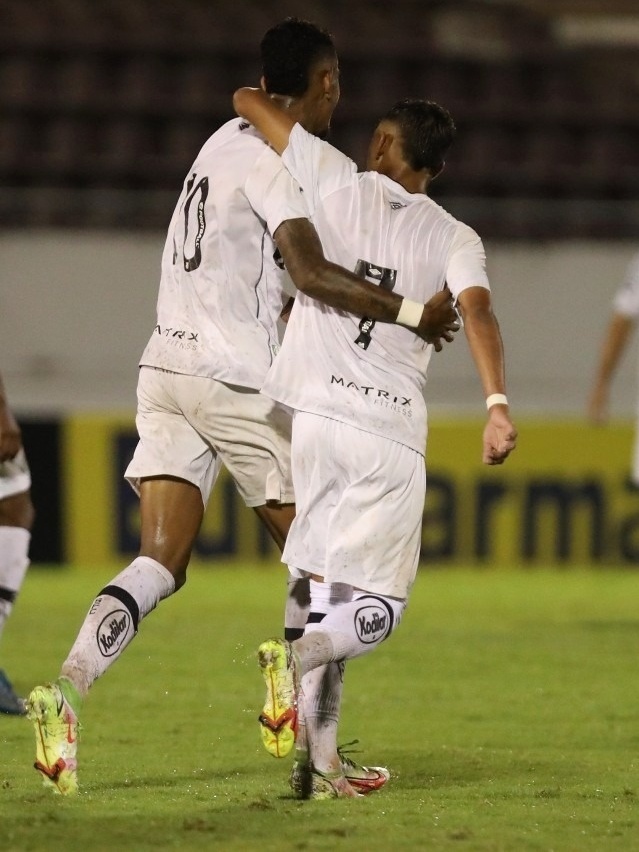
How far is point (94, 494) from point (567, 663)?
5033mm

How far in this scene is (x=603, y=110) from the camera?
1405cm

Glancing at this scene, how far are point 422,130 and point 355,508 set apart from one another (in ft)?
3.24

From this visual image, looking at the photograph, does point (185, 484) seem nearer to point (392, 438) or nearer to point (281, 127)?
point (392, 438)

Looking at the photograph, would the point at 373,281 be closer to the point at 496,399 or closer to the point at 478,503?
the point at 496,399

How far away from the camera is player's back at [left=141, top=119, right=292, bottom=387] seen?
4.40 metres

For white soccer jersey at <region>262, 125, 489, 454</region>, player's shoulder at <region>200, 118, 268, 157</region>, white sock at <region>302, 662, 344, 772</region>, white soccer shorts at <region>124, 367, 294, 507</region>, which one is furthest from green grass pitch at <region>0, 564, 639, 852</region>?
player's shoulder at <region>200, 118, 268, 157</region>

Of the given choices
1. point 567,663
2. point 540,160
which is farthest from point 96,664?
point 540,160

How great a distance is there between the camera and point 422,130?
4117 millimetres

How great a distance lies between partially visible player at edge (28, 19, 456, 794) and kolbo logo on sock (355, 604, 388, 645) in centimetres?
43

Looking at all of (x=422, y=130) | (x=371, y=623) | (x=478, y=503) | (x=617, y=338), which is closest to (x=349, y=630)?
(x=371, y=623)

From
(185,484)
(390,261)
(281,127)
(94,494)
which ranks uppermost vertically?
(281,127)

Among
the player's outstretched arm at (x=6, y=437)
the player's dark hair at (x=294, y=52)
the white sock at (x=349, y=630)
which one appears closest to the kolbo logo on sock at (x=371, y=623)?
the white sock at (x=349, y=630)

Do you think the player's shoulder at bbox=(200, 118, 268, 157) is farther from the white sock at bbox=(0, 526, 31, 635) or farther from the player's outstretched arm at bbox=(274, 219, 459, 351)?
the white sock at bbox=(0, 526, 31, 635)

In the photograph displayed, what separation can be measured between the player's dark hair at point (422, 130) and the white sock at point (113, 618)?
1.27 m
